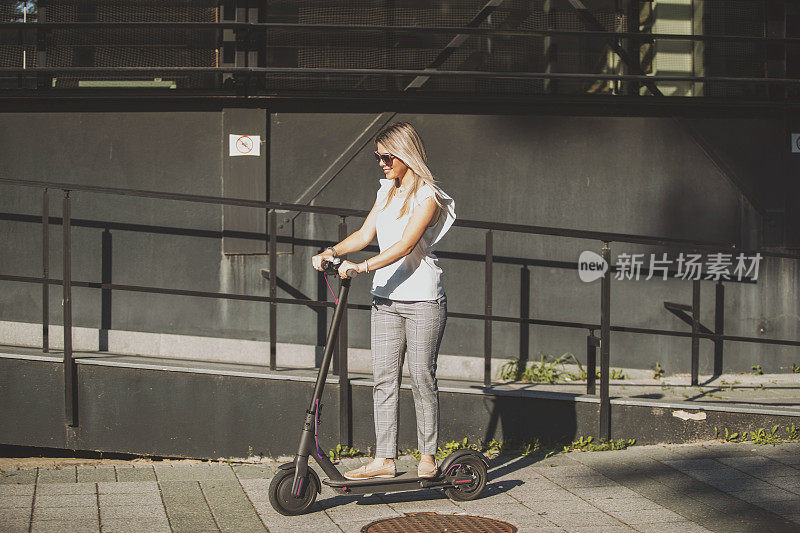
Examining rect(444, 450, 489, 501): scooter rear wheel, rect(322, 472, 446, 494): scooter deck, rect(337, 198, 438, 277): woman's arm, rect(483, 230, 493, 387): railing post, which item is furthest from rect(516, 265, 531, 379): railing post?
rect(337, 198, 438, 277): woman's arm

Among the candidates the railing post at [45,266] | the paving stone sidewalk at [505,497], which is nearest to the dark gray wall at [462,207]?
the railing post at [45,266]

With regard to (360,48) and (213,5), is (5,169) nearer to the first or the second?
(213,5)

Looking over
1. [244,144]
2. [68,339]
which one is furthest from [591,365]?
[68,339]

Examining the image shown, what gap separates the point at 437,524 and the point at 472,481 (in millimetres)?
425

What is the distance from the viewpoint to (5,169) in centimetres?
723

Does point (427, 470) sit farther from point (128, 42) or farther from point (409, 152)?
point (128, 42)

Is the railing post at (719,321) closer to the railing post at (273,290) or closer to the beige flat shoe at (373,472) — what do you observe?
the railing post at (273,290)

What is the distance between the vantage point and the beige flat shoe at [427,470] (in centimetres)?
475

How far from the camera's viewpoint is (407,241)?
4.57 meters

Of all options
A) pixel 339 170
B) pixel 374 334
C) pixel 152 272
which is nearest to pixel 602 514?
pixel 374 334

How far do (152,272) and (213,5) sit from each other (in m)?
2.09

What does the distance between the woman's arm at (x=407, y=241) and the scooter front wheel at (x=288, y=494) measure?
3.29 feet

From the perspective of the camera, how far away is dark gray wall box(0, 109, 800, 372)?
721 cm

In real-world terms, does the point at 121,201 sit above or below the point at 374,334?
above
